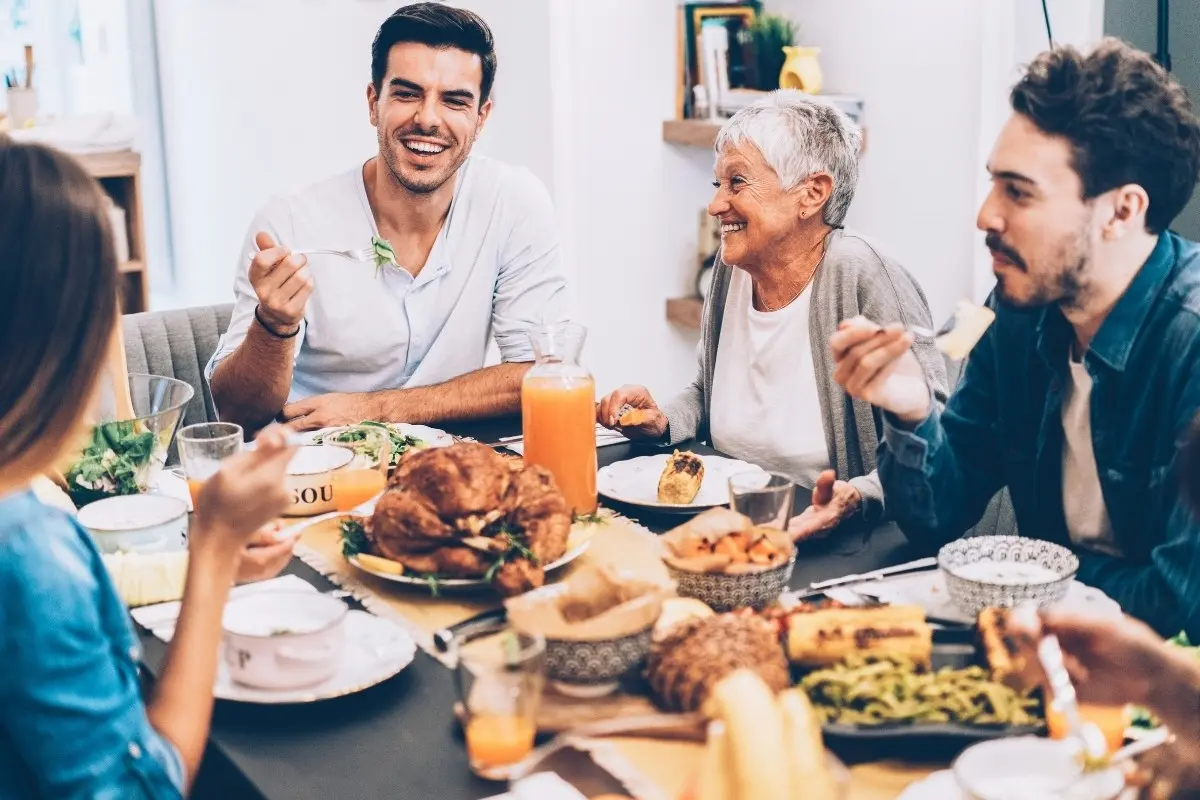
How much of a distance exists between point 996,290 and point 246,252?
152 centimetres

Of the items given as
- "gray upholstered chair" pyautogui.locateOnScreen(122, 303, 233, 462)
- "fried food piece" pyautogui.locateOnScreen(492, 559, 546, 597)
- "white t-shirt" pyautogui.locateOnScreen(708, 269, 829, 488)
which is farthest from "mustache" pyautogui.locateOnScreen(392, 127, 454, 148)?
"fried food piece" pyautogui.locateOnScreen(492, 559, 546, 597)

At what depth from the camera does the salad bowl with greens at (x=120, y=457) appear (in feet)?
6.09

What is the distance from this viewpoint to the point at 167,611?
154 centimetres

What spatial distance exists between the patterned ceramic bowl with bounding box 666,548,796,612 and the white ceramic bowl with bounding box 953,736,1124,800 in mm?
420

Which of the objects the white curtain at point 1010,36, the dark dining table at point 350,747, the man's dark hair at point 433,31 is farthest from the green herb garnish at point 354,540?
the white curtain at point 1010,36

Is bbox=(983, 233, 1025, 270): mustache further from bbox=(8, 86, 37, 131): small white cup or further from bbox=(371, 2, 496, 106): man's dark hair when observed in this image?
bbox=(8, 86, 37, 131): small white cup

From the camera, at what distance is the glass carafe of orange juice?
1803mm

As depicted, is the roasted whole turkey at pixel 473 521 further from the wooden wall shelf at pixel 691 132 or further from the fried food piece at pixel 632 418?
the wooden wall shelf at pixel 691 132

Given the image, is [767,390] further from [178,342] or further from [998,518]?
[178,342]

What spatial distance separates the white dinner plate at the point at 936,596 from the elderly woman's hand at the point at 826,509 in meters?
0.17

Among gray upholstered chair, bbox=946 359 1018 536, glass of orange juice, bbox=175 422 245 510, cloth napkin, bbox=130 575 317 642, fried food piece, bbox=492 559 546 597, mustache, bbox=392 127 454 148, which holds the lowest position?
gray upholstered chair, bbox=946 359 1018 536

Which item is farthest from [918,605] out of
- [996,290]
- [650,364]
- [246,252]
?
[650,364]

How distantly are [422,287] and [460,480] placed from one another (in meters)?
1.27

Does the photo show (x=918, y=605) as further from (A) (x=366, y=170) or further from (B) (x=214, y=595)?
(A) (x=366, y=170)
